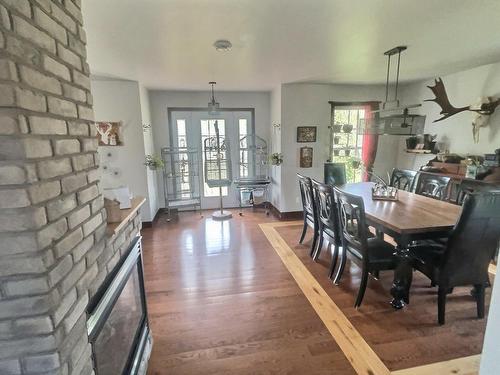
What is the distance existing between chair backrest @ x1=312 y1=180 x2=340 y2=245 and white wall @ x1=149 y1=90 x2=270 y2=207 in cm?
278

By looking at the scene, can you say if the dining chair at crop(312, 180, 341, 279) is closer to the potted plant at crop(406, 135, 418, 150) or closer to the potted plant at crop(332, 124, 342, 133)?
the potted plant at crop(332, 124, 342, 133)

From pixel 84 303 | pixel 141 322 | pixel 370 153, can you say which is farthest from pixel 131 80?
pixel 370 153

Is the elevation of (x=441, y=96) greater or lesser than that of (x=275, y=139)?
greater

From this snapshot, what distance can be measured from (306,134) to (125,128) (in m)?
3.05

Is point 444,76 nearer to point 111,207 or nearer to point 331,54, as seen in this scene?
point 331,54

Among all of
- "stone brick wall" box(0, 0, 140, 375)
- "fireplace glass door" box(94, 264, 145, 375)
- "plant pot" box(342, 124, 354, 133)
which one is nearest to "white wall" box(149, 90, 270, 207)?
"plant pot" box(342, 124, 354, 133)

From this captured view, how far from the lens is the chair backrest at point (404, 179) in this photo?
3.77m

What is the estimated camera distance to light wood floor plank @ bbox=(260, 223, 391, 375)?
1.79m

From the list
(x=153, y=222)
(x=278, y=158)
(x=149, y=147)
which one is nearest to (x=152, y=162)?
(x=149, y=147)

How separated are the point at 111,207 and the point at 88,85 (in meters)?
0.60

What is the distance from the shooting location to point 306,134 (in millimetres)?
4770

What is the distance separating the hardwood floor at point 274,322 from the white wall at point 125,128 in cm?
159

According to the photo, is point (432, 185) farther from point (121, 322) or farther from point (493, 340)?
point (121, 322)

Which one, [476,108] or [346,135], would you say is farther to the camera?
[346,135]
